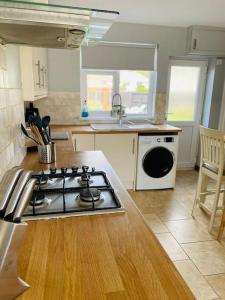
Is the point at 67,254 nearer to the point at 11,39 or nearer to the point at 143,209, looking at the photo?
the point at 11,39

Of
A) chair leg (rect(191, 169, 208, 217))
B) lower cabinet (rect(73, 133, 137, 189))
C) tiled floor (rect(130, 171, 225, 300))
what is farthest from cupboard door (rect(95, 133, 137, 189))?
chair leg (rect(191, 169, 208, 217))

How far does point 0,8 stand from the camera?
30.9 inches

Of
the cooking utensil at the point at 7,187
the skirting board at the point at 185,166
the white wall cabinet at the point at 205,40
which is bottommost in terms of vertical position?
the skirting board at the point at 185,166

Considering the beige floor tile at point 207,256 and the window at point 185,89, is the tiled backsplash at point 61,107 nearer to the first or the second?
the window at point 185,89

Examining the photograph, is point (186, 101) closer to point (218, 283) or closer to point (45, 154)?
point (218, 283)

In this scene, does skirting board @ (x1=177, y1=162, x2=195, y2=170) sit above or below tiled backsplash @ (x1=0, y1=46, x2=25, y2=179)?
below

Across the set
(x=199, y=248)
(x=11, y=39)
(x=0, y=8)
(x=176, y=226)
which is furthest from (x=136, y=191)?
(x=0, y=8)

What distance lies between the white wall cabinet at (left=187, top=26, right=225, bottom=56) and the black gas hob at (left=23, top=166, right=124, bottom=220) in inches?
123

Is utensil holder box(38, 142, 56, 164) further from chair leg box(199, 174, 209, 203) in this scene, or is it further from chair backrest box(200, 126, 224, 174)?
chair leg box(199, 174, 209, 203)

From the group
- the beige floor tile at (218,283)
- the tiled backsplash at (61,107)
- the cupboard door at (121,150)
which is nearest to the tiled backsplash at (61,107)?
the tiled backsplash at (61,107)

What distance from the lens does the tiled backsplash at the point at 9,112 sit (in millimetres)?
1158

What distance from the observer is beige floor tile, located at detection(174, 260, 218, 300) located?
64.9 inches

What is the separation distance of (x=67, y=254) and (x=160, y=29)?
3609mm

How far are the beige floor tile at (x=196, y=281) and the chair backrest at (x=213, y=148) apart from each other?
940mm
